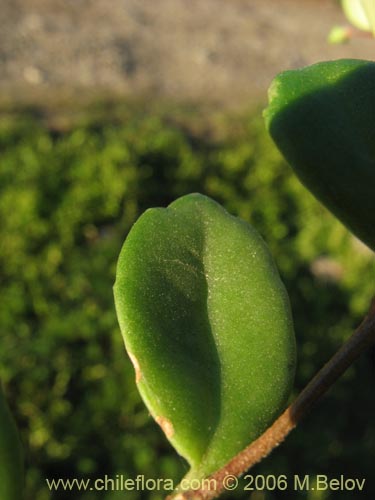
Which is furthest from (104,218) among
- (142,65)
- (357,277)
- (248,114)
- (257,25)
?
(257,25)

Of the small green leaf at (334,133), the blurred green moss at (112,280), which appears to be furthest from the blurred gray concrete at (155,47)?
the small green leaf at (334,133)

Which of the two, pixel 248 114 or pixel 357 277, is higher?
pixel 357 277

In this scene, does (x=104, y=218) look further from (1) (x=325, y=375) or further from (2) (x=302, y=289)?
(1) (x=325, y=375)

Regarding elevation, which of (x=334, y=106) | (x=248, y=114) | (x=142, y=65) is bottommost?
(x=142, y=65)

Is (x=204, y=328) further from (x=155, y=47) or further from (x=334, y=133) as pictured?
(x=155, y=47)

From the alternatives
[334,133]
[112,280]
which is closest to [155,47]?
[112,280]

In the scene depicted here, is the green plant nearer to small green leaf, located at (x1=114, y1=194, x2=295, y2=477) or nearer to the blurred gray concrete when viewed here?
small green leaf, located at (x1=114, y1=194, x2=295, y2=477)
